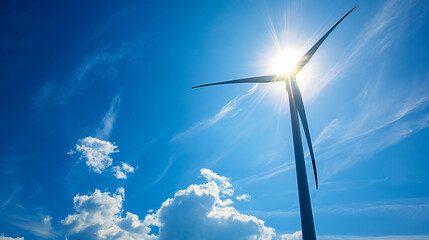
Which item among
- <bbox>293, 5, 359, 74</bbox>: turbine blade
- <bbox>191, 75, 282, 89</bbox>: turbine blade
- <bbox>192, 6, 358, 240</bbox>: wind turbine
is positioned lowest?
<bbox>192, 6, 358, 240</bbox>: wind turbine

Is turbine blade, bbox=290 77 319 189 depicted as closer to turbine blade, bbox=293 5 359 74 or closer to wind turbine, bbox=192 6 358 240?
wind turbine, bbox=192 6 358 240

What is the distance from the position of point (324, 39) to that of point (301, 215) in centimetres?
2963

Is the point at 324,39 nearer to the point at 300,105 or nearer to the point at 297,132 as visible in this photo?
the point at 300,105

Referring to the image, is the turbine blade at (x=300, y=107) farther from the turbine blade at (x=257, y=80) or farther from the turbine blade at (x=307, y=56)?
the turbine blade at (x=257, y=80)

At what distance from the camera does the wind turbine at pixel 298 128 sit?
77.2ft

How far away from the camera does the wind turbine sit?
23531mm

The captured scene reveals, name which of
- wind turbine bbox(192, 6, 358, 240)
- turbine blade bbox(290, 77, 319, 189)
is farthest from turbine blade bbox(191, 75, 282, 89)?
turbine blade bbox(290, 77, 319, 189)

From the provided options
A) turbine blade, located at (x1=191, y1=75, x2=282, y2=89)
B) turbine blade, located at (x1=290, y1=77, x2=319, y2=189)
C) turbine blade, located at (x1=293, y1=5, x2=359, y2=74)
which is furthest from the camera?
turbine blade, located at (x1=191, y1=75, x2=282, y2=89)

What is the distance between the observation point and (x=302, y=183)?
25.2 m

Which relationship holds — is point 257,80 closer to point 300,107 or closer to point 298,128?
point 300,107

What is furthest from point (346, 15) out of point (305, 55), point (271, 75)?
point (271, 75)

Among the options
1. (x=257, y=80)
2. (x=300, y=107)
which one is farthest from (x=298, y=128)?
(x=257, y=80)

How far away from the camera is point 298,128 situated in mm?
29641

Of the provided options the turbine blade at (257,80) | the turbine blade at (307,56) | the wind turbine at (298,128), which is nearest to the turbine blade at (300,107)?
the wind turbine at (298,128)
